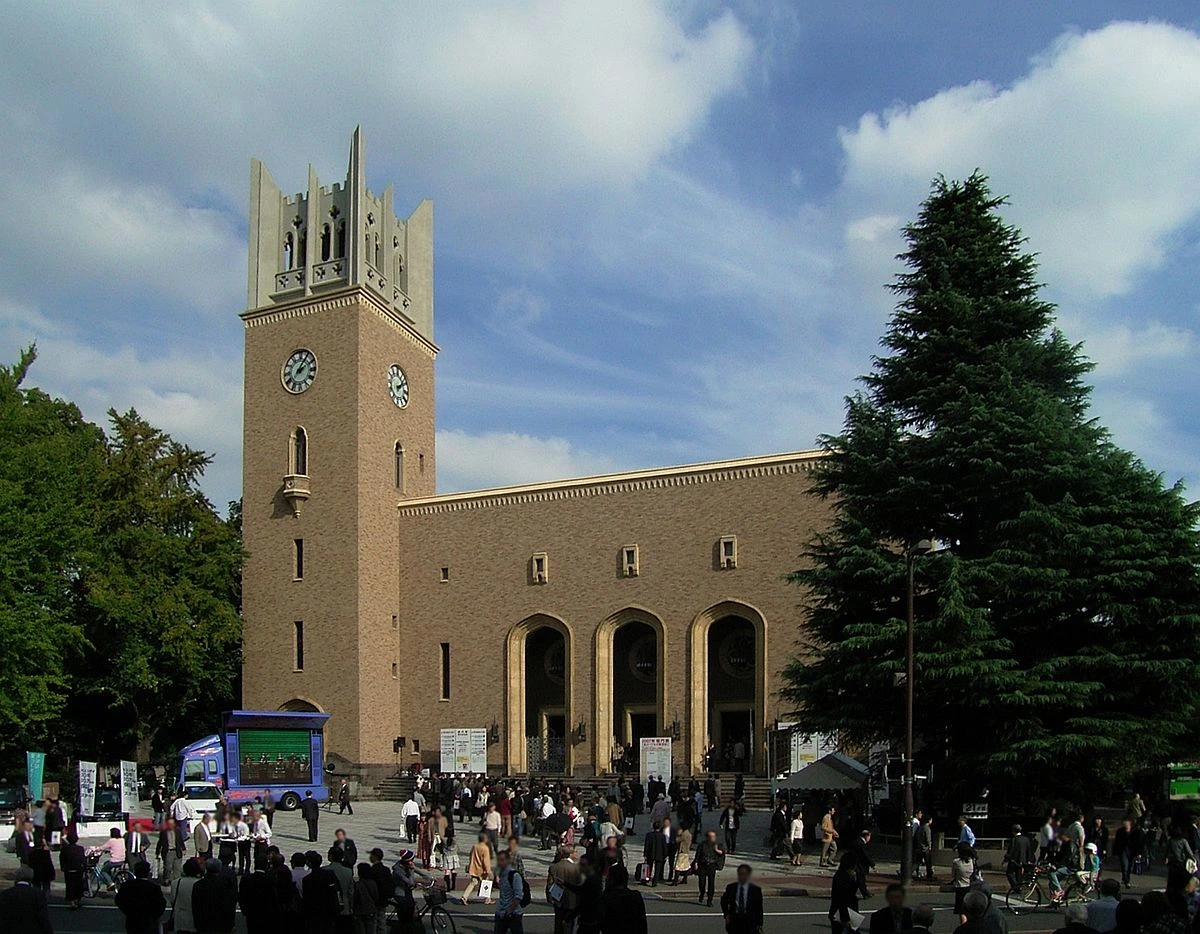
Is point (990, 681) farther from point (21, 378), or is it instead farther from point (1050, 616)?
point (21, 378)

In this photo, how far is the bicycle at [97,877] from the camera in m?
18.1

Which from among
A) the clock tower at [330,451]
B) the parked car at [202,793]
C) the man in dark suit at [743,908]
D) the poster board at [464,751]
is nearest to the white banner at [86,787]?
the parked car at [202,793]

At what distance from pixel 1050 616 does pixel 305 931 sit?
15946 millimetres

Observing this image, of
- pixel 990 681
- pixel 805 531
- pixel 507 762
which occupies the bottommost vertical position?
pixel 507 762

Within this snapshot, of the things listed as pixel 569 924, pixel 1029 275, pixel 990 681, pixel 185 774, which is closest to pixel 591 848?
pixel 569 924

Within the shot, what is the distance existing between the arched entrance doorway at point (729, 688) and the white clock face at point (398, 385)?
1314 cm

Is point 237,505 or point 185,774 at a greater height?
point 237,505

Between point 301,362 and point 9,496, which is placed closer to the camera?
point 9,496

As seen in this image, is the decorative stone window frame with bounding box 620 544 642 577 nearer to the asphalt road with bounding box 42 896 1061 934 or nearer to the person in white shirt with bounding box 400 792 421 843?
the person in white shirt with bounding box 400 792 421 843

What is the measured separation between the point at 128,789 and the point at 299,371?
818 inches

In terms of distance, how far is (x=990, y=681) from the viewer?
69.7ft

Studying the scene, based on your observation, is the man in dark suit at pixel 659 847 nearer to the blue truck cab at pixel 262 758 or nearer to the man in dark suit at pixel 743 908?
the man in dark suit at pixel 743 908

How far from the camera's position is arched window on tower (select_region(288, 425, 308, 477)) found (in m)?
42.2

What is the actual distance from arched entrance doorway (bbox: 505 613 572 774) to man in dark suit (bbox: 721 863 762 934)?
94.7 feet
